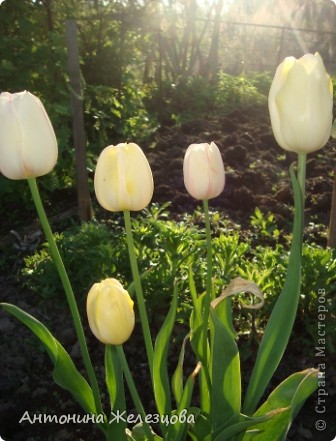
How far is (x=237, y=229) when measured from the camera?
3.36 metres

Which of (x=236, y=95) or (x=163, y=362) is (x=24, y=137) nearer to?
(x=163, y=362)

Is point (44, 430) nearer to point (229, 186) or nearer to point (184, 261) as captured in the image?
point (184, 261)

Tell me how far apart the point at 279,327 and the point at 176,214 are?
2.46 meters

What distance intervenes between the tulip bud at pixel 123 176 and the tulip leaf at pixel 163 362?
214 mm

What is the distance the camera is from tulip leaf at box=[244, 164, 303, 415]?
1.13 metres

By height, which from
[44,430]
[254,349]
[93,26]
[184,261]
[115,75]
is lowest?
[44,430]

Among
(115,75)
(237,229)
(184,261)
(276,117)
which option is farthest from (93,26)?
(276,117)

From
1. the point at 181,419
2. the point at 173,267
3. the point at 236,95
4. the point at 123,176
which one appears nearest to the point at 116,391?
the point at 181,419

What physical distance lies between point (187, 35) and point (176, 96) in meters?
1.83

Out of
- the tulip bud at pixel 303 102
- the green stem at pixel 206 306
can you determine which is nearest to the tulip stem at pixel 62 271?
the green stem at pixel 206 306

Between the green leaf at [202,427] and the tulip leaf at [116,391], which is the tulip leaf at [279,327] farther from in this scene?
the tulip leaf at [116,391]

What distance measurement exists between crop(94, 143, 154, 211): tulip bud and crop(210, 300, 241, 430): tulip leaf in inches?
10.5

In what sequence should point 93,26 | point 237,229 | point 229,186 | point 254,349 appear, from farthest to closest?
point 93,26 < point 229,186 < point 237,229 < point 254,349

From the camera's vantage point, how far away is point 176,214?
3627mm
